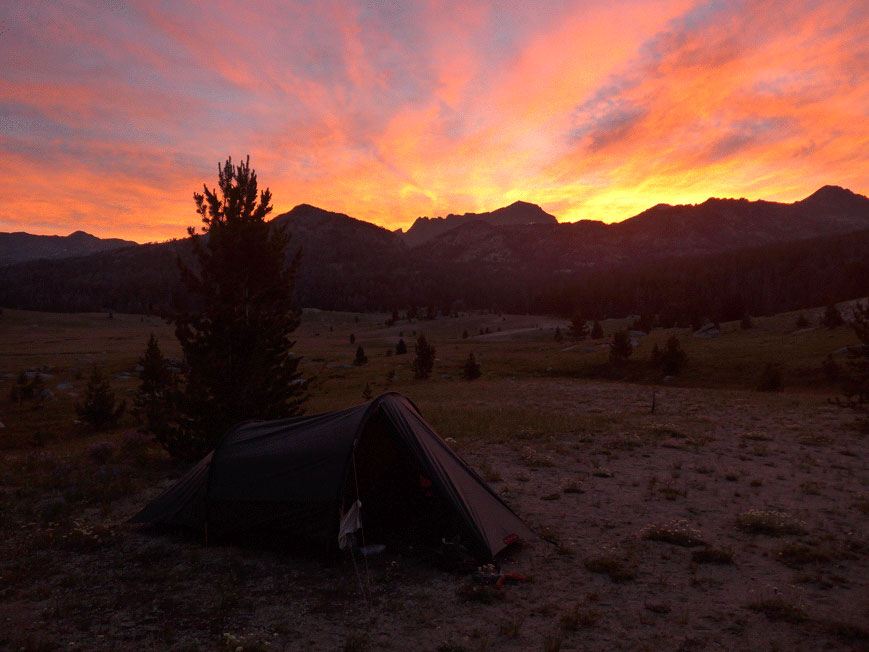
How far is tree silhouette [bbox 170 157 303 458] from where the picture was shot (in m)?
15.1

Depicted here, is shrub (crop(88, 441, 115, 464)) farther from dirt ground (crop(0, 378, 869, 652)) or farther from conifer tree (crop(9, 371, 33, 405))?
conifer tree (crop(9, 371, 33, 405))

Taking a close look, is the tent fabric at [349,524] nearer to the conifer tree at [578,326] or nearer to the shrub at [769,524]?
the shrub at [769,524]

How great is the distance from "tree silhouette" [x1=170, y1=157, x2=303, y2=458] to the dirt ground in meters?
2.69

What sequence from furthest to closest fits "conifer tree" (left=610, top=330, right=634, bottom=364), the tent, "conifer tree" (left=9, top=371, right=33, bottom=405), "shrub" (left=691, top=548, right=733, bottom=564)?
"conifer tree" (left=610, top=330, right=634, bottom=364), "conifer tree" (left=9, top=371, right=33, bottom=405), the tent, "shrub" (left=691, top=548, right=733, bottom=564)

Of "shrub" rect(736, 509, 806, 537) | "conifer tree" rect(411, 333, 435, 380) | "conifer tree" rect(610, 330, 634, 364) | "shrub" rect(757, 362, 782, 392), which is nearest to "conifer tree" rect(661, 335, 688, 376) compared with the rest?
"conifer tree" rect(610, 330, 634, 364)

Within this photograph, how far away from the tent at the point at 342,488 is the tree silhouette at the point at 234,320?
5.13 m

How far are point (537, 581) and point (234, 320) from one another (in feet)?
38.1

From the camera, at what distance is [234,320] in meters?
15.3

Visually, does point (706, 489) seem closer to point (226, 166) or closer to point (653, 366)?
point (226, 166)

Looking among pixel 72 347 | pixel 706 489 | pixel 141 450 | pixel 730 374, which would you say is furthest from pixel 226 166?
pixel 72 347

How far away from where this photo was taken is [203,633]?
256 inches

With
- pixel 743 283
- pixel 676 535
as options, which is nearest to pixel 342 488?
pixel 676 535

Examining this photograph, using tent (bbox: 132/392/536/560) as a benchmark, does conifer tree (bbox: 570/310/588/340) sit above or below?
above

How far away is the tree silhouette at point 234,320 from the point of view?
1510 centimetres
